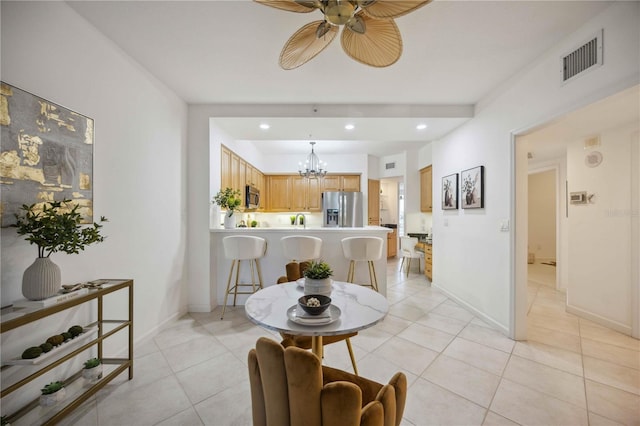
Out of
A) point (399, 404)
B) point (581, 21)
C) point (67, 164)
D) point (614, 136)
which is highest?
point (581, 21)

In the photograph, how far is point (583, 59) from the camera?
5.92ft

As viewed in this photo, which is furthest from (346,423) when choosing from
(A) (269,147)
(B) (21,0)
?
(A) (269,147)

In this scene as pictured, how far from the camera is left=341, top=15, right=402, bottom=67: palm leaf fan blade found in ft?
4.53

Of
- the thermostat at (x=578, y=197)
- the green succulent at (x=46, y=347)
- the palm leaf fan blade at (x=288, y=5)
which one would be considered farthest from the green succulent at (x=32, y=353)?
the thermostat at (x=578, y=197)

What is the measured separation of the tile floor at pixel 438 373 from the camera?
1.55 meters

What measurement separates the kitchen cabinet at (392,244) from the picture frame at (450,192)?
322 cm

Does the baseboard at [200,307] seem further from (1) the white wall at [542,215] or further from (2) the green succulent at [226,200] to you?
(1) the white wall at [542,215]

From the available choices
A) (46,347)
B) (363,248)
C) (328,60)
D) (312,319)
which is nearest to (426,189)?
(363,248)

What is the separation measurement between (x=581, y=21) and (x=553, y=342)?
279cm

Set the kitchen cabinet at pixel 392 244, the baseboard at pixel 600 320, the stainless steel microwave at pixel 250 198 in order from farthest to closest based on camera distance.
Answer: the kitchen cabinet at pixel 392 244 < the stainless steel microwave at pixel 250 198 < the baseboard at pixel 600 320

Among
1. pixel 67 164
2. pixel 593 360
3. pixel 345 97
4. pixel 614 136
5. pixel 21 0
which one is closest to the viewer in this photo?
pixel 21 0

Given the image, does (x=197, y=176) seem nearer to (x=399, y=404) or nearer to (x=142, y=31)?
(x=142, y=31)

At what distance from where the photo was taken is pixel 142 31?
1.88 meters

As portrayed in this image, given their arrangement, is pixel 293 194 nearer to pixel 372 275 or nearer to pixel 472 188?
pixel 372 275
